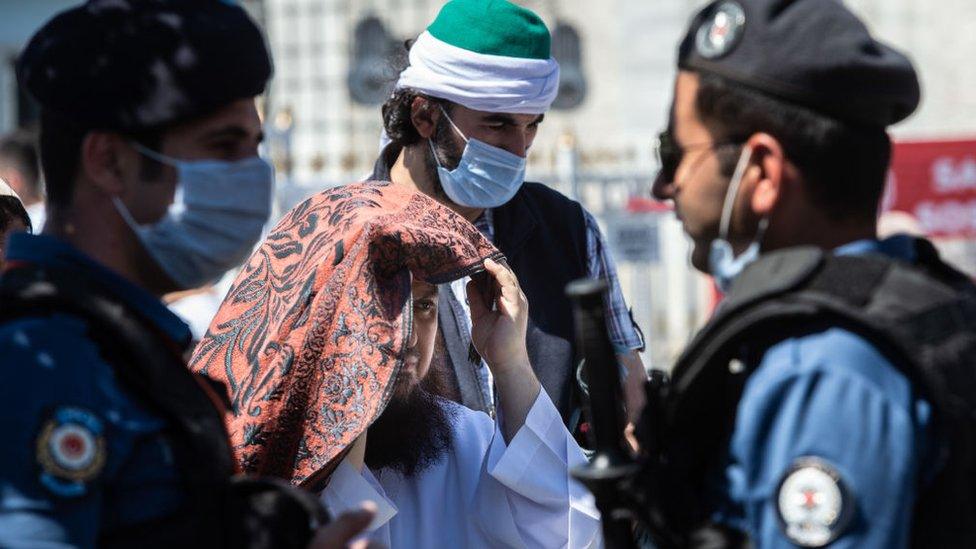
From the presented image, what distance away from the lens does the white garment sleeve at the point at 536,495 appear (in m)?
3.38

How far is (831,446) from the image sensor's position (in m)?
2.05

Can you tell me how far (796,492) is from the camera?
6.73 feet

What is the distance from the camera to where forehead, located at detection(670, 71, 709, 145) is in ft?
7.78

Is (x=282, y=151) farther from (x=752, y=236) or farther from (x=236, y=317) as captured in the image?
(x=752, y=236)

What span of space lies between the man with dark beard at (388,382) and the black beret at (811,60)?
0.98 metres

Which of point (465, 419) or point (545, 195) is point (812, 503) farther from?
point (545, 195)

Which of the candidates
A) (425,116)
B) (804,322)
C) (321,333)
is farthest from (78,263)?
(425,116)

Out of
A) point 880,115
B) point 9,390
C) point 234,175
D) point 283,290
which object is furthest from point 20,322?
point 880,115

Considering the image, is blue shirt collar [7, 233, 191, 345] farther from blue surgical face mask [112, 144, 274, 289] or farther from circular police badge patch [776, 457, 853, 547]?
circular police badge patch [776, 457, 853, 547]

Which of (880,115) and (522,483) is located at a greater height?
(880,115)

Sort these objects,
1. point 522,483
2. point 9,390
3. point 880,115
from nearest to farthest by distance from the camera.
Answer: point 9,390, point 880,115, point 522,483

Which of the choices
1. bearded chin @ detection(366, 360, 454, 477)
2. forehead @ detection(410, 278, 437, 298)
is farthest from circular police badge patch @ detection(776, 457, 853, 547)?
bearded chin @ detection(366, 360, 454, 477)

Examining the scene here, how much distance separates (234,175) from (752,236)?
32.1 inches

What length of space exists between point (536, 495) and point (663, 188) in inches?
42.0
